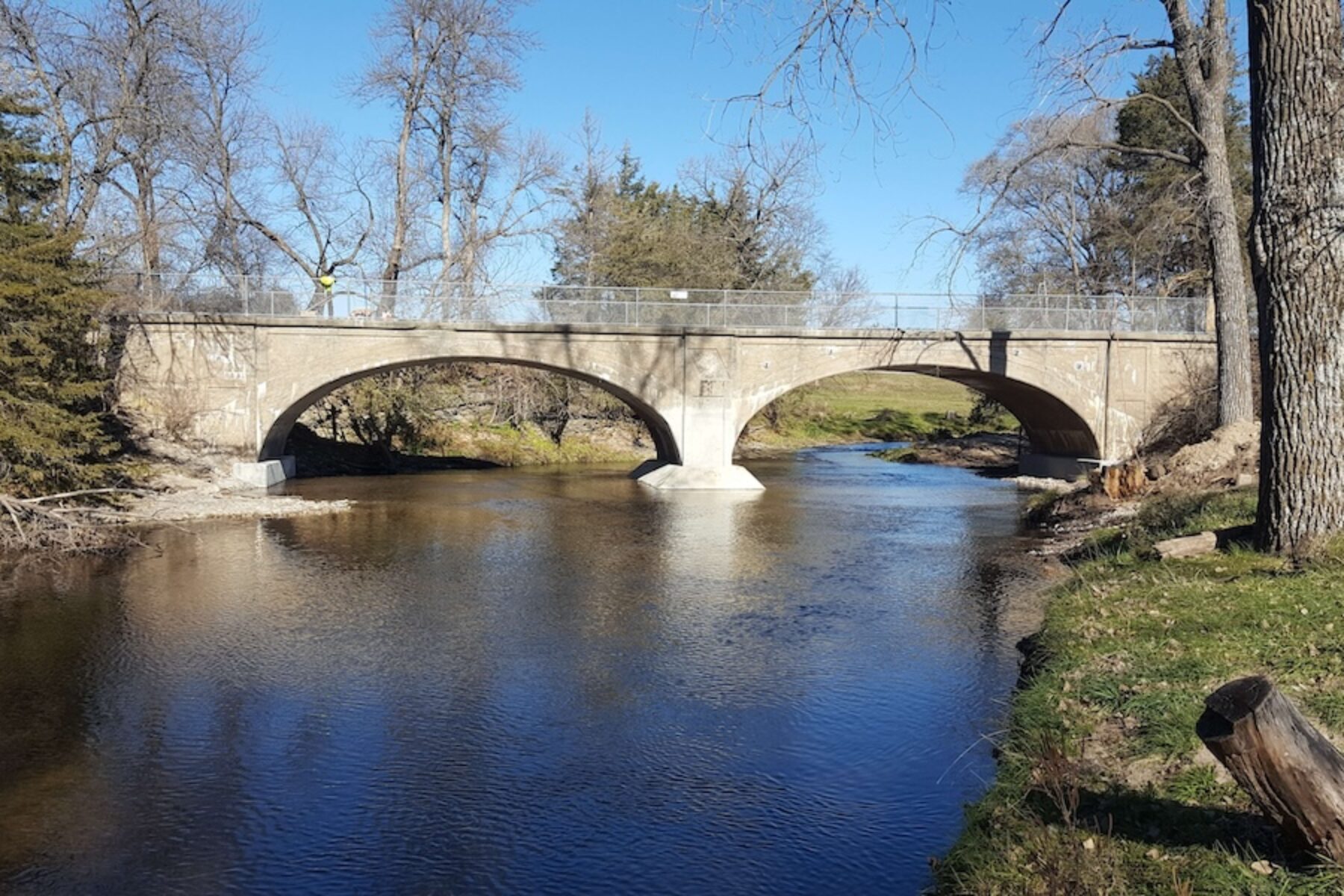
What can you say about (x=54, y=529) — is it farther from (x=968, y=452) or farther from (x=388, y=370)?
(x=968, y=452)

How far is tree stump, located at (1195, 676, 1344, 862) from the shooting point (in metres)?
4.15

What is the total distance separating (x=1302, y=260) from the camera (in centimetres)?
928

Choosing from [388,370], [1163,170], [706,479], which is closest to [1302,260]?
[706,479]

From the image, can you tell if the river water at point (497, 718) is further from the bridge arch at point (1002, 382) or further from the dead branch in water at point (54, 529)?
the bridge arch at point (1002, 382)

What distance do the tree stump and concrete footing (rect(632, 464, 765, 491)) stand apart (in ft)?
87.5

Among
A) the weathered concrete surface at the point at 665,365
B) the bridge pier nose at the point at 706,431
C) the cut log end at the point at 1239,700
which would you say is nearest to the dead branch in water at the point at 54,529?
the weathered concrete surface at the point at 665,365

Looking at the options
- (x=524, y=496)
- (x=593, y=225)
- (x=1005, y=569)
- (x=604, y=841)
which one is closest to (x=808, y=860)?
(x=604, y=841)

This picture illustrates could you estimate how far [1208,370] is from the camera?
32875 mm

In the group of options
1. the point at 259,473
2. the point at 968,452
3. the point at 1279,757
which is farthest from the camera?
the point at 968,452

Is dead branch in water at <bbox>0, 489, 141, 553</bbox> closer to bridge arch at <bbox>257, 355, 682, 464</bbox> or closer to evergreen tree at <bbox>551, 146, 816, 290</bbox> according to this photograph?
bridge arch at <bbox>257, 355, 682, 464</bbox>

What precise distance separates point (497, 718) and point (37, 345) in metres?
13.2

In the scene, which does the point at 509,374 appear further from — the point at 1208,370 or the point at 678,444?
the point at 1208,370

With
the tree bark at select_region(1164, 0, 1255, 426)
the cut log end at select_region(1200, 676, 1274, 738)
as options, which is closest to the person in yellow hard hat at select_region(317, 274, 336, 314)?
the tree bark at select_region(1164, 0, 1255, 426)

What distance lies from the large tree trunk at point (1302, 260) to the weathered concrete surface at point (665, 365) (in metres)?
22.3
